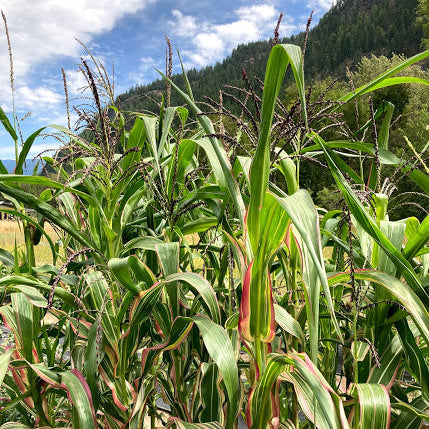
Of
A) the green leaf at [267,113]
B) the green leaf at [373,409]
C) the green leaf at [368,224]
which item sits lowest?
the green leaf at [373,409]

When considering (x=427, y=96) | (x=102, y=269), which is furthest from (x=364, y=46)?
(x=102, y=269)

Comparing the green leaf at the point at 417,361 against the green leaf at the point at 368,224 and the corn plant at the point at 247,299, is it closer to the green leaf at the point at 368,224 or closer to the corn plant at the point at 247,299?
the corn plant at the point at 247,299

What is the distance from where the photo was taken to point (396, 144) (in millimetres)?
12711

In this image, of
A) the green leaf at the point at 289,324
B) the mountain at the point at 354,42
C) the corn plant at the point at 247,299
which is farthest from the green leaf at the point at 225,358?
the mountain at the point at 354,42

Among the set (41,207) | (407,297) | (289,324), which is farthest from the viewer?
(41,207)

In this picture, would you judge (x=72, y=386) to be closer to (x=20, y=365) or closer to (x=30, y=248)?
(x=20, y=365)

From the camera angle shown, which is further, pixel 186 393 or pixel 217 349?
pixel 186 393

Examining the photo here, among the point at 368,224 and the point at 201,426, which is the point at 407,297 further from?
the point at 201,426

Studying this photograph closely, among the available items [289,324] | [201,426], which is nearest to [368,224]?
[289,324]

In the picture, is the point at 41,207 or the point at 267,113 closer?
the point at 267,113

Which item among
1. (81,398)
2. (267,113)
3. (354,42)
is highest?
(354,42)

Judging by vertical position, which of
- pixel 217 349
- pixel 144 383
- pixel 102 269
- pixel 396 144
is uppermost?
pixel 102 269

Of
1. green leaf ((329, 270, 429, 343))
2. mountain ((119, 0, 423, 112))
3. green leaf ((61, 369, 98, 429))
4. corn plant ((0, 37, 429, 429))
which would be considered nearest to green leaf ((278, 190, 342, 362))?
corn plant ((0, 37, 429, 429))

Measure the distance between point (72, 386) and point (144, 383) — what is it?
0.55ft
